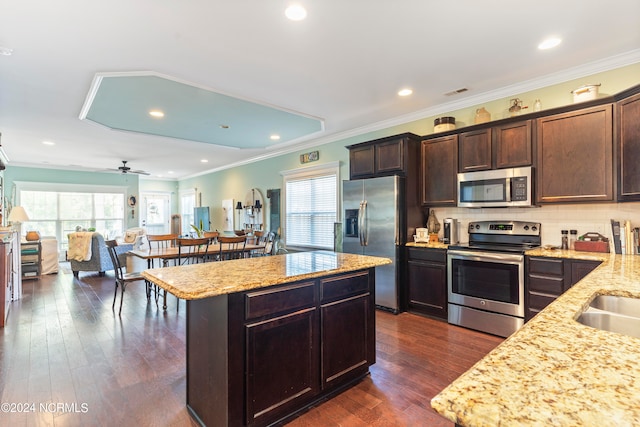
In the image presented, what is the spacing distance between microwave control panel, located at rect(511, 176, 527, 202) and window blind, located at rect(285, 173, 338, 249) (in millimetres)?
2804

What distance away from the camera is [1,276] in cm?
352

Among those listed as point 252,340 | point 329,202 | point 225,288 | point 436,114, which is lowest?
point 252,340

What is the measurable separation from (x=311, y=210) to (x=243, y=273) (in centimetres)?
411

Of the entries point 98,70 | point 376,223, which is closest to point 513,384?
point 376,223

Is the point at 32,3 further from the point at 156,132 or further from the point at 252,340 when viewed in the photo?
the point at 156,132

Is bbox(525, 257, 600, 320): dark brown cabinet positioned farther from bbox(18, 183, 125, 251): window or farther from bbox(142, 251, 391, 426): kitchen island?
bbox(18, 183, 125, 251): window

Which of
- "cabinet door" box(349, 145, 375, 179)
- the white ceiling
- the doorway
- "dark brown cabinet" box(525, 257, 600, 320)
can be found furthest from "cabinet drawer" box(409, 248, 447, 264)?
the doorway

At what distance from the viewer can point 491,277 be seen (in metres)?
3.26

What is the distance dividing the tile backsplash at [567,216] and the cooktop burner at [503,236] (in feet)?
0.22

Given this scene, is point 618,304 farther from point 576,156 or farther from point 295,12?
point 295,12

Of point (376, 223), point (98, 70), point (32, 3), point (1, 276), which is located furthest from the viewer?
point (376, 223)

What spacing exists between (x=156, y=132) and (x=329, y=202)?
3.22 metres

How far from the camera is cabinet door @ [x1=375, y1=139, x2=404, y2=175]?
13.2 feet

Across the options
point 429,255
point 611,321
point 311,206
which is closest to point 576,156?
point 429,255
